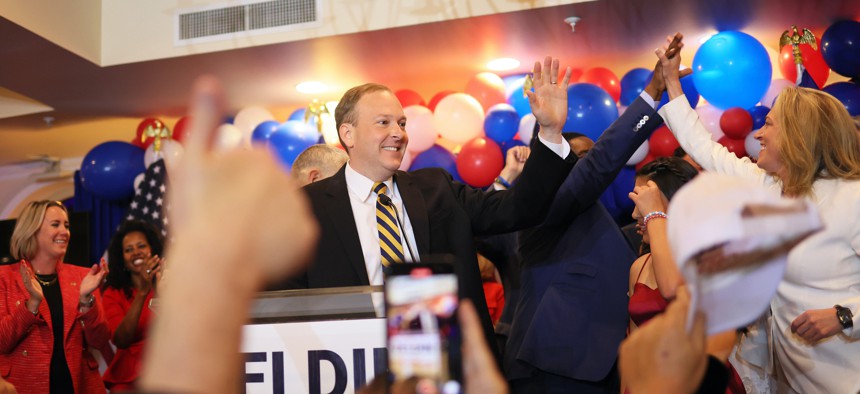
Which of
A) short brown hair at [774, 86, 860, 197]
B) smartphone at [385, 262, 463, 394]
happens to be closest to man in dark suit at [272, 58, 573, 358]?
short brown hair at [774, 86, 860, 197]

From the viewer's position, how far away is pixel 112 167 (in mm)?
6105

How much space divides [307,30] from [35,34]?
1593mm

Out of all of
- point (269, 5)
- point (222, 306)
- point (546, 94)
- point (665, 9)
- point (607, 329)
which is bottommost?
point (607, 329)

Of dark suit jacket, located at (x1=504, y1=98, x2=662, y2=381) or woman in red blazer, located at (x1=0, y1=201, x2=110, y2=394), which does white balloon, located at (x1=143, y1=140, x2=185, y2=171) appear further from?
dark suit jacket, located at (x1=504, y1=98, x2=662, y2=381)

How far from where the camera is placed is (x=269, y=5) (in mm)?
5031

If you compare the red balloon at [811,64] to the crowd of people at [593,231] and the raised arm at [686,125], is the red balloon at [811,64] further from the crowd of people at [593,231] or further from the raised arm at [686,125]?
the raised arm at [686,125]

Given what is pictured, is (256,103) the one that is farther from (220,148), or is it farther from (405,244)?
(220,148)

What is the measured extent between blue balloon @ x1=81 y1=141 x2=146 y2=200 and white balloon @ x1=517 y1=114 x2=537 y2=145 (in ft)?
10.0

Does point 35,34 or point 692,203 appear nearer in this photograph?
point 692,203

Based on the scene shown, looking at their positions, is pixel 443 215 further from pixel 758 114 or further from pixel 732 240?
pixel 758 114

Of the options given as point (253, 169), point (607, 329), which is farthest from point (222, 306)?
point (607, 329)

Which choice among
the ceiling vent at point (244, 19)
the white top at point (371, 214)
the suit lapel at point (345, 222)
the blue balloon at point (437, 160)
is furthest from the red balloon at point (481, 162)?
the suit lapel at point (345, 222)

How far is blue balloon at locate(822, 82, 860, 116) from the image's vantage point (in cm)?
412

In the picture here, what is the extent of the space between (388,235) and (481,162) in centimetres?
277
